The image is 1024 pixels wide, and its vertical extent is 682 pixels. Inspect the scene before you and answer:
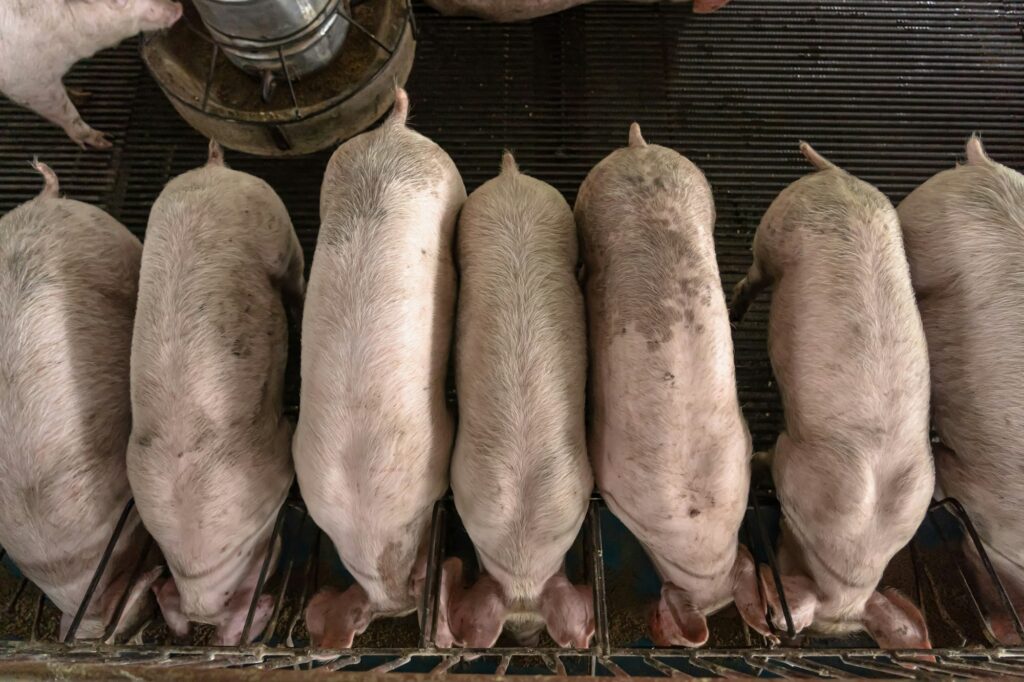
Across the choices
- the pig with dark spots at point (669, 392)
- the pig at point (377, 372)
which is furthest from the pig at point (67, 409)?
the pig with dark spots at point (669, 392)

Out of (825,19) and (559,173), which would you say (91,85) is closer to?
(559,173)

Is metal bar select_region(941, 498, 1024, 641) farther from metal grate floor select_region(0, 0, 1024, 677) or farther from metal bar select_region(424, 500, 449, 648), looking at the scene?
metal bar select_region(424, 500, 449, 648)

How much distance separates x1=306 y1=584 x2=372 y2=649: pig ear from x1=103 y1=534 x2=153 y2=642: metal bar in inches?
21.0

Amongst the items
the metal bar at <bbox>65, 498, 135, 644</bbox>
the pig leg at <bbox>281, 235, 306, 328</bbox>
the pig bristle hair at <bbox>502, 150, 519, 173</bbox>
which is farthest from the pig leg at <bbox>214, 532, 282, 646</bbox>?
the pig bristle hair at <bbox>502, 150, 519, 173</bbox>

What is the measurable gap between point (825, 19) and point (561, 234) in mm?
2013

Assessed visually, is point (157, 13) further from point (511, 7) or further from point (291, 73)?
point (511, 7)

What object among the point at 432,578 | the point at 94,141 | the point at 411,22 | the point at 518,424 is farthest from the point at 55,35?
the point at 432,578

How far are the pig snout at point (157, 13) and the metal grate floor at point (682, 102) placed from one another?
409mm

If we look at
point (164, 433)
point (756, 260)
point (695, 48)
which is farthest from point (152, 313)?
point (695, 48)

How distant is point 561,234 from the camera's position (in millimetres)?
1994

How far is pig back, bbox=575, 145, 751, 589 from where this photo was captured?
5.81ft

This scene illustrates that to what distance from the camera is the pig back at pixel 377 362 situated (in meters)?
1.76

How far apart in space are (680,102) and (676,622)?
7.13ft

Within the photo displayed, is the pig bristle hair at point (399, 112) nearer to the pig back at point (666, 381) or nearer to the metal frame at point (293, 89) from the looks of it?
the metal frame at point (293, 89)
